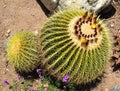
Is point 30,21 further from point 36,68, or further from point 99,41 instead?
point 99,41

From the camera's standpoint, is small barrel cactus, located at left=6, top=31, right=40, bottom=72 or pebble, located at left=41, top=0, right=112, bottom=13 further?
pebble, located at left=41, top=0, right=112, bottom=13

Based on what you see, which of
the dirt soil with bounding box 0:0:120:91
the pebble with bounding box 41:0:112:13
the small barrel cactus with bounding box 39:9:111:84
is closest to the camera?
the small barrel cactus with bounding box 39:9:111:84

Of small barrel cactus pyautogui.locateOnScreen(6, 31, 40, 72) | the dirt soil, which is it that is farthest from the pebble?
small barrel cactus pyautogui.locateOnScreen(6, 31, 40, 72)

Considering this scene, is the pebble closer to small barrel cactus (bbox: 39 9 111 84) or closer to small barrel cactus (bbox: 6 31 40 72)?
small barrel cactus (bbox: 39 9 111 84)

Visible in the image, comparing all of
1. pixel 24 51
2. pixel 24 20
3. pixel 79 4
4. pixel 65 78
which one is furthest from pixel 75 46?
pixel 24 20

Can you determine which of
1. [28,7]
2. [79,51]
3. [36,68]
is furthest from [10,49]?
[28,7]

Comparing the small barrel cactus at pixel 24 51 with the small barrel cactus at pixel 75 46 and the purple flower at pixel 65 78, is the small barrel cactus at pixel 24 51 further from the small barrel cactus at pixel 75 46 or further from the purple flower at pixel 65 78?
the purple flower at pixel 65 78
